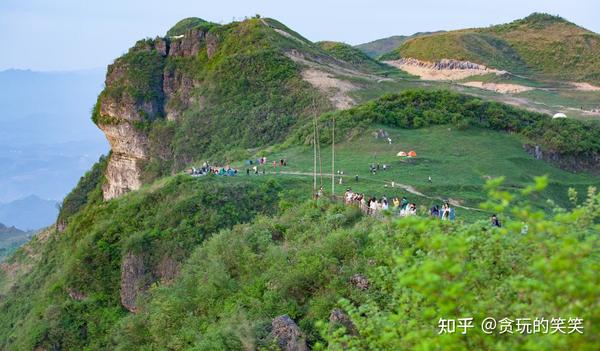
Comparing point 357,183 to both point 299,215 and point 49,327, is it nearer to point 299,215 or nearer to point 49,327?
point 299,215

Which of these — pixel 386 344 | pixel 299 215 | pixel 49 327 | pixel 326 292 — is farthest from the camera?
pixel 49 327

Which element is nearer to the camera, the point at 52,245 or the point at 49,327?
the point at 49,327

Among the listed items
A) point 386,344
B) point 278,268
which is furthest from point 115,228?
point 386,344

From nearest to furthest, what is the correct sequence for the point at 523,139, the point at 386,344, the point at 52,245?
the point at 386,344, the point at 523,139, the point at 52,245


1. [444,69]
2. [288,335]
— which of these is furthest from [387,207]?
[444,69]

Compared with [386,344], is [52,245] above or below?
below

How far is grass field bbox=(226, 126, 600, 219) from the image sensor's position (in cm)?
3055

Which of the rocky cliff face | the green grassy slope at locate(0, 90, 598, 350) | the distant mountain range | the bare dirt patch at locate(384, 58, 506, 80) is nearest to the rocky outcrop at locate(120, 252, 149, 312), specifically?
the green grassy slope at locate(0, 90, 598, 350)

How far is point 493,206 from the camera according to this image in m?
7.91

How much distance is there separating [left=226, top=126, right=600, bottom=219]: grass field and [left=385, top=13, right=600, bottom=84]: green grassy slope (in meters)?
48.3

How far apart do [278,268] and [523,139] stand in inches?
1113

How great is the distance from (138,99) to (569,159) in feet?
141

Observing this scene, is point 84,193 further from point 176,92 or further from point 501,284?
point 501,284

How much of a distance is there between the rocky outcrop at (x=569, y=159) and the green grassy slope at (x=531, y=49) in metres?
43.8
